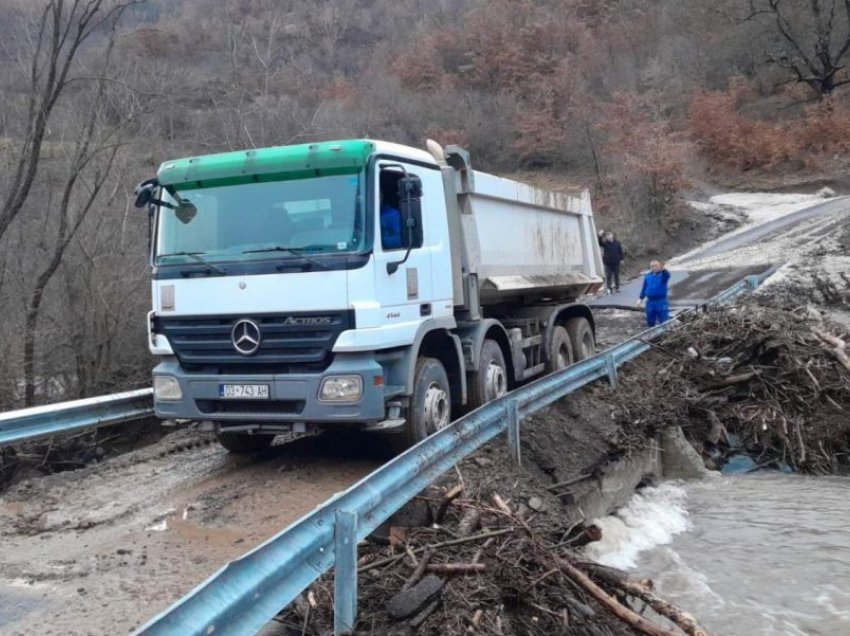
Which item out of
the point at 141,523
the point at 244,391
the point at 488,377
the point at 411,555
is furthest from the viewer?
the point at 488,377

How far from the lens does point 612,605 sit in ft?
13.3

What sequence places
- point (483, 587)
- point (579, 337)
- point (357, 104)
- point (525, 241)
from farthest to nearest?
point (357, 104), point (579, 337), point (525, 241), point (483, 587)

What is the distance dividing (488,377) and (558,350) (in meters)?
2.89

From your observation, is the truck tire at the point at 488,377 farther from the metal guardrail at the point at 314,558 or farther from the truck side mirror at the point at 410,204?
the metal guardrail at the point at 314,558

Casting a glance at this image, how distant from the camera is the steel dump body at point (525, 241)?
8266 millimetres

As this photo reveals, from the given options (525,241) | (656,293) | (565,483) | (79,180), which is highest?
(79,180)

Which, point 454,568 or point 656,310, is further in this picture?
point 656,310

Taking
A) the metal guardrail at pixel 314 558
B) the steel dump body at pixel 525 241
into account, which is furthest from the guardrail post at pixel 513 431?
the steel dump body at pixel 525 241

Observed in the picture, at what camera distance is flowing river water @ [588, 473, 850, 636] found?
575 centimetres

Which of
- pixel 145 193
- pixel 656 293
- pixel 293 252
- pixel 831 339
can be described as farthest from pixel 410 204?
pixel 656 293

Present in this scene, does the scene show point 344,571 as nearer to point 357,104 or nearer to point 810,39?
point 357,104

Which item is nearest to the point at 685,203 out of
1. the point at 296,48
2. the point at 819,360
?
the point at 819,360

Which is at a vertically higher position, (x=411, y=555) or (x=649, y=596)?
(x=411, y=555)

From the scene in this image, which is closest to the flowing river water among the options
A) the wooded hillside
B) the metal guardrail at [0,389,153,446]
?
the metal guardrail at [0,389,153,446]
